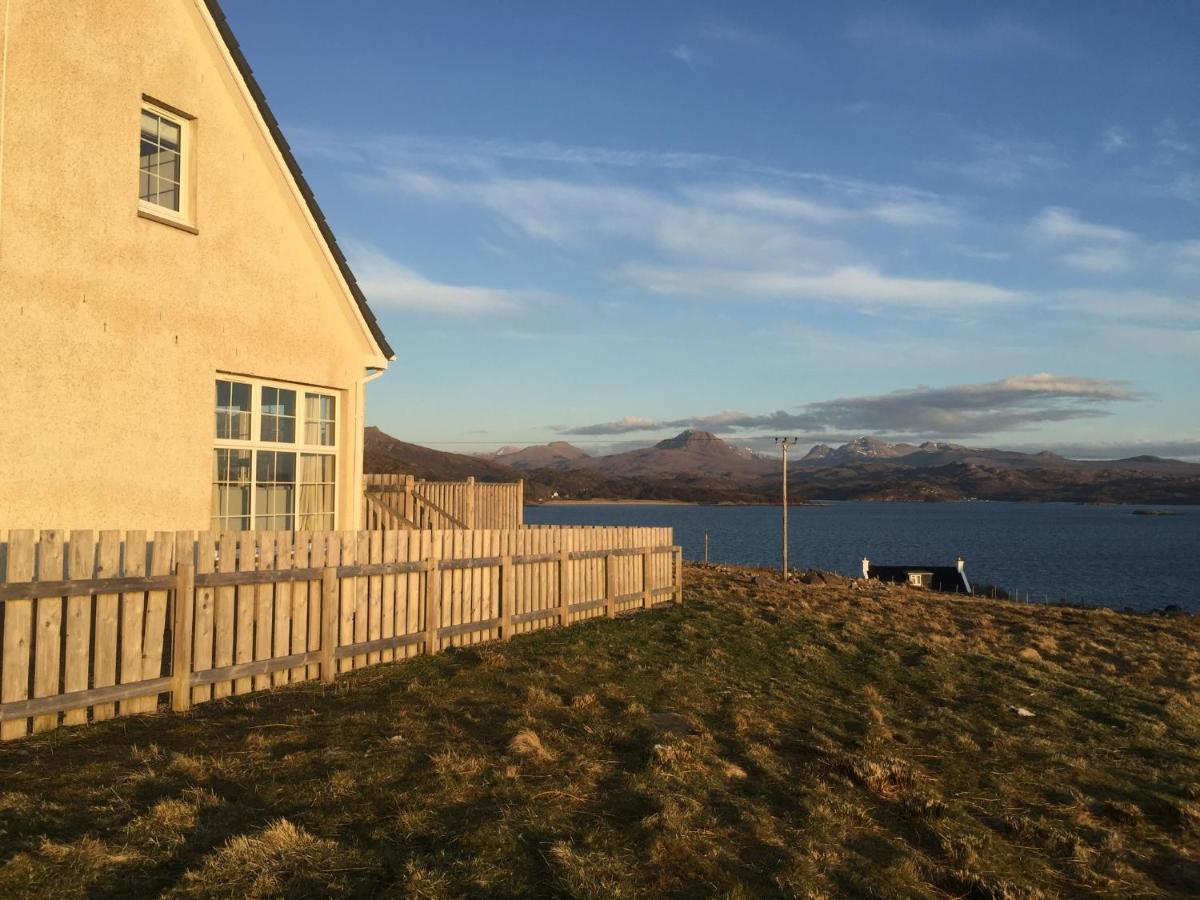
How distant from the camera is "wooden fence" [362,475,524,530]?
65.1ft

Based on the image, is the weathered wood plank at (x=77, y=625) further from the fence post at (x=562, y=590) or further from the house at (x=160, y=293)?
the fence post at (x=562, y=590)

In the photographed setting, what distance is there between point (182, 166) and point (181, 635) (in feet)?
20.8

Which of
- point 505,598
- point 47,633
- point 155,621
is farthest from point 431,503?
point 47,633

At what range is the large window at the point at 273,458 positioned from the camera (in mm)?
12148

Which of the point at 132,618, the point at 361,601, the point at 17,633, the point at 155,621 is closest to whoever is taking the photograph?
the point at 17,633

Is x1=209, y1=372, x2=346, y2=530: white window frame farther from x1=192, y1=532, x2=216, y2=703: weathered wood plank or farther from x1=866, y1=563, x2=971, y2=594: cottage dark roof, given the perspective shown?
x1=866, y1=563, x2=971, y2=594: cottage dark roof

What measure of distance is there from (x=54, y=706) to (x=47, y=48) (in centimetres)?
704

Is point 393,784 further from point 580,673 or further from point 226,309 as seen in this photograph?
point 226,309

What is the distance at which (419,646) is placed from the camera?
39.0 feet

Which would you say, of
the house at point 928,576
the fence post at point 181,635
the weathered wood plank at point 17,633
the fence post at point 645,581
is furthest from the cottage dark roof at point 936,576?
the weathered wood plank at point 17,633

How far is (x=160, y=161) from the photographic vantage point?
11.5 m

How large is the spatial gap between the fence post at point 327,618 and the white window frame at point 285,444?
2.57m

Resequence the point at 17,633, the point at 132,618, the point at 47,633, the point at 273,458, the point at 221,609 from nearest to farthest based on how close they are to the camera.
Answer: the point at 17,633 < the point at 47,633 < the point at 132,618 < the point at 221,609 < the point at 273,458

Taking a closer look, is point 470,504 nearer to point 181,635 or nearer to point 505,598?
point 505,598
